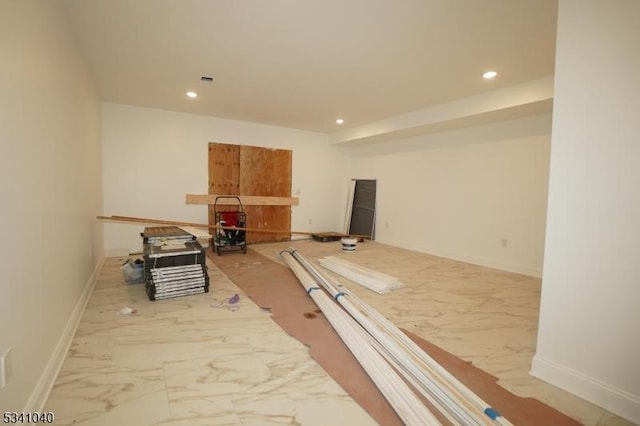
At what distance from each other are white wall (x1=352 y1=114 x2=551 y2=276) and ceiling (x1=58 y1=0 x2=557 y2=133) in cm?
108

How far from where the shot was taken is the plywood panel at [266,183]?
617 cm

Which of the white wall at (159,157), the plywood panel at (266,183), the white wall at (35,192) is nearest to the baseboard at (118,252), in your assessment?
the white wall at (159,157)

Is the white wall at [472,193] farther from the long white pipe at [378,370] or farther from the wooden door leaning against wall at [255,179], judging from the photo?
the long white pipe at [378,370]

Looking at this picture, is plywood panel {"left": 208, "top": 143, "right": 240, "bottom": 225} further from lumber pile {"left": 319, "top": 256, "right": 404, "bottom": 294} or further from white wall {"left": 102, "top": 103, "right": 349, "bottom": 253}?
lumber pile {"left": 319, "top": 256, "right": 404, "bottom": 294}

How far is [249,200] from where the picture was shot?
20.3 feet

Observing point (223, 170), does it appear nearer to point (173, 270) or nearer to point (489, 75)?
point (173, 270)

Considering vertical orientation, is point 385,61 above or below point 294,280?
above

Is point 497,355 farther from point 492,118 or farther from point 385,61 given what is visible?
point 492,118

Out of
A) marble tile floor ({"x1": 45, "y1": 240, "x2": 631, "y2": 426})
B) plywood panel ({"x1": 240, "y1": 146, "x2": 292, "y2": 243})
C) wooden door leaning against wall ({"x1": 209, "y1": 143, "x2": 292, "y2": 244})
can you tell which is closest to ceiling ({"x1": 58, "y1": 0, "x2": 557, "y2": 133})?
→ wooden door leaning against wall ({"x1": 209, "y1": 143, "x2": 292, "y2": 244})

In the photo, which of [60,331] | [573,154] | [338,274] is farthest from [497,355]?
[60,331]

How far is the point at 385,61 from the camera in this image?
3.17m

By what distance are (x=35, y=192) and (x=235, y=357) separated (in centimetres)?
153

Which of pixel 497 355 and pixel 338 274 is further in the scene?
pixel 338 274

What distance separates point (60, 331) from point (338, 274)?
2.91 m
